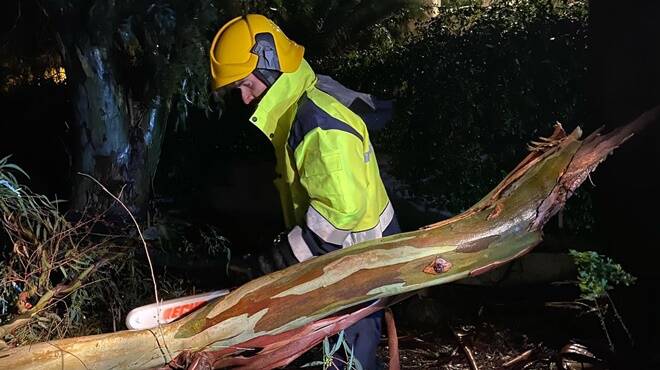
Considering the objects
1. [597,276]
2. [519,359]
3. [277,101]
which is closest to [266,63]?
[277,101]

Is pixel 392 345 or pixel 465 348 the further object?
pixel 465 348

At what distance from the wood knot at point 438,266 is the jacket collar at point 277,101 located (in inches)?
31.0

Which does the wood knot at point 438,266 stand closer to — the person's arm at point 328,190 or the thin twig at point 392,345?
the person's arm at point 328,190

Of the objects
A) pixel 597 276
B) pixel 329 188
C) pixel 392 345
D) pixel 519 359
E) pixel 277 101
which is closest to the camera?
pixel 329 188

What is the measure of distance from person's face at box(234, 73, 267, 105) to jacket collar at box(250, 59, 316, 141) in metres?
0.09

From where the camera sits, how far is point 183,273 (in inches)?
167

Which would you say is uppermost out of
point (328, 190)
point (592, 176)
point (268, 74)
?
point (268, 74)

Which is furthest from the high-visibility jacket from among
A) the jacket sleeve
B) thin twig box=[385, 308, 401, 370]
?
thin twig box=[385, 308, 401, 370]

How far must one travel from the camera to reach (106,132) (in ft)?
19.2

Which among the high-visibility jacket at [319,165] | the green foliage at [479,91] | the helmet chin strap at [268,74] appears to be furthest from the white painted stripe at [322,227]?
the green foliage at [479,91]

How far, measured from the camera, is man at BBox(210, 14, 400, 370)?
255 centimetres

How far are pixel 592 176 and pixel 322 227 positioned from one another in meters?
2.14

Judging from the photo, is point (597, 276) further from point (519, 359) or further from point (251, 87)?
point (251, 87)

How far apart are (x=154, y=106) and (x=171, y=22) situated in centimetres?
80
